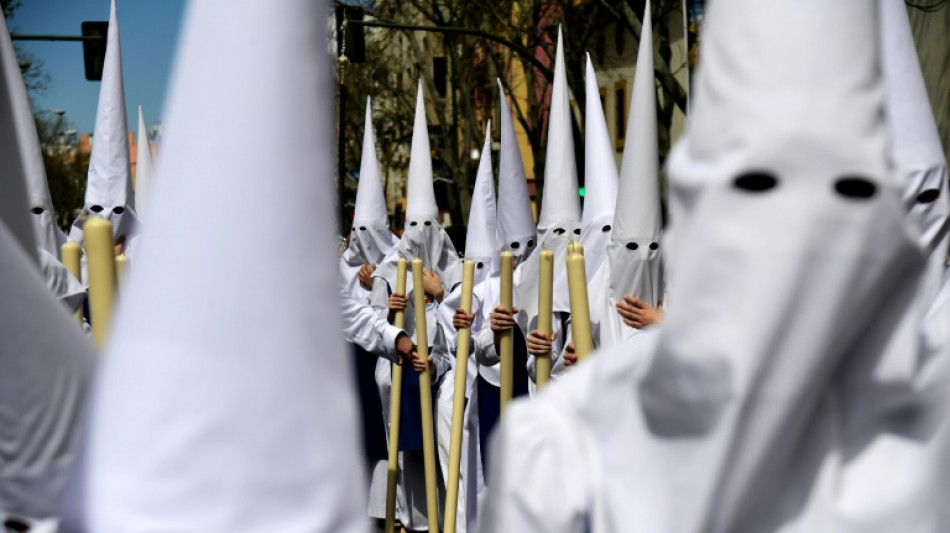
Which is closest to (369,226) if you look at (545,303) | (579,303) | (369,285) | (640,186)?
(369,285)

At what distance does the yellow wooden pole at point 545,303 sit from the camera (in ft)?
17.0

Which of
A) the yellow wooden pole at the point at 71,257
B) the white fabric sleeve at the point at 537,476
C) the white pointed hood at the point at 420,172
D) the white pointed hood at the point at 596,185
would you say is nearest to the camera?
the white fabric sleeve at the point at 537,476

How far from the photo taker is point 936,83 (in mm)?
16500

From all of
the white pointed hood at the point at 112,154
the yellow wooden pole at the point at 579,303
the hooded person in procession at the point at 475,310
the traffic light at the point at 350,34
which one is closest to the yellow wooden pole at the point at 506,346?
the hooded person in procession at the point at 475,310

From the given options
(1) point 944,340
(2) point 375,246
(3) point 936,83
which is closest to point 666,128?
(3) point 936,83

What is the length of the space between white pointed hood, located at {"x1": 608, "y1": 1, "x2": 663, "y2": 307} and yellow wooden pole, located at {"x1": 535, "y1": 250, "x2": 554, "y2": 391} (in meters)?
1.52

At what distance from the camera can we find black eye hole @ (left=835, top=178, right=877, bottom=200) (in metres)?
2.24

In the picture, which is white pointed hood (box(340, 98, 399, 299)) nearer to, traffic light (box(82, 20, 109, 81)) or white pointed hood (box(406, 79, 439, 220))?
white pointed hood (box(406, 79, 439, 220))

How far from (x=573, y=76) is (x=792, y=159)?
60.5 ft

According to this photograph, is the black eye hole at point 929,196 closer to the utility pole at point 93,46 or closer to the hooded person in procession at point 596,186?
the hooded person in procession at point 596,186

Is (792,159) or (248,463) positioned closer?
(248,463)

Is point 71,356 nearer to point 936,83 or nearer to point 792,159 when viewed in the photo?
point 792,159

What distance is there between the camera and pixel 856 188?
2262 mm

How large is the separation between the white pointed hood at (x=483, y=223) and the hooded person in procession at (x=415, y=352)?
0.39 m
